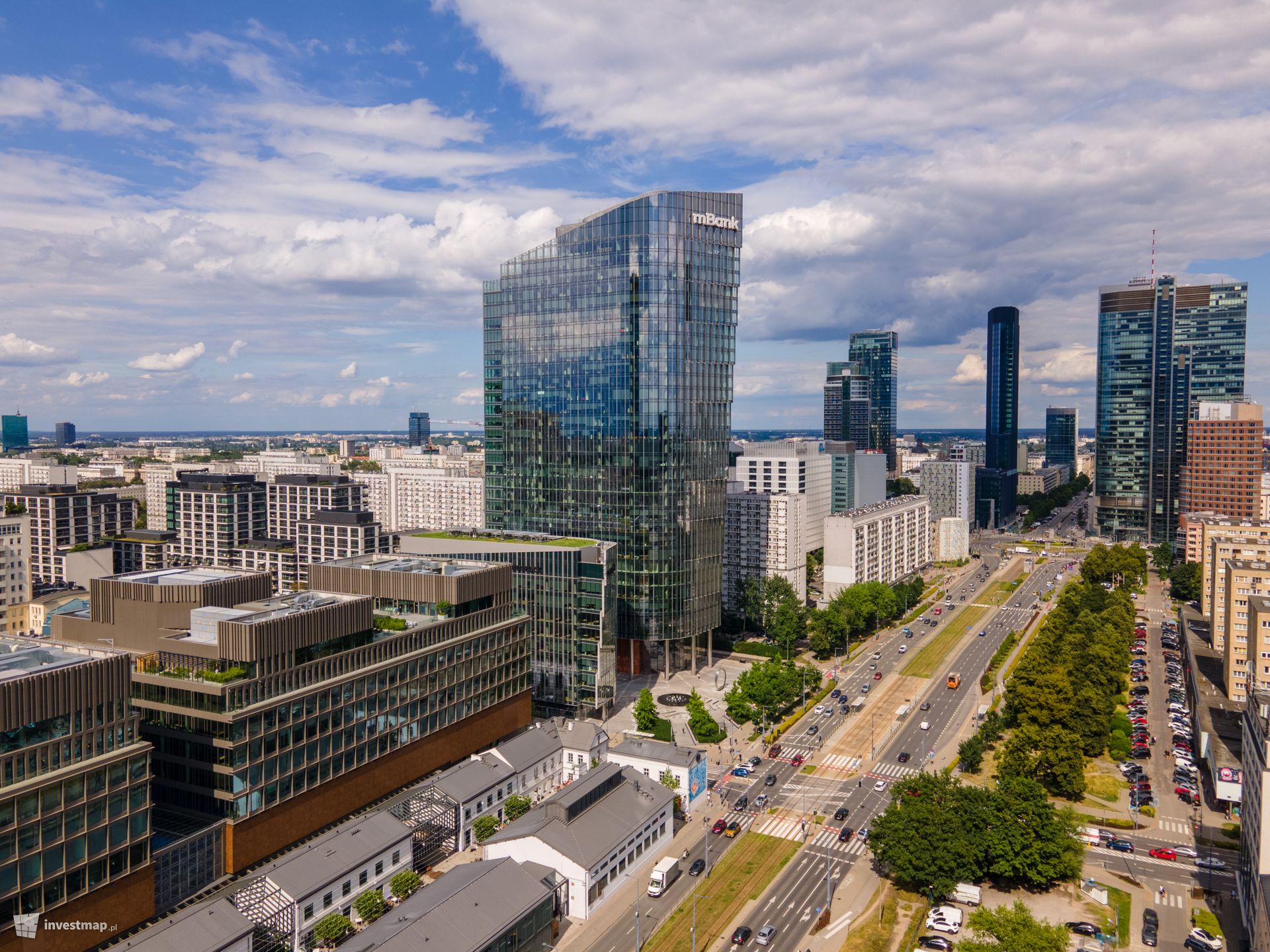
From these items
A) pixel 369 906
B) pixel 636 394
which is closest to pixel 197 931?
pixel 369 906

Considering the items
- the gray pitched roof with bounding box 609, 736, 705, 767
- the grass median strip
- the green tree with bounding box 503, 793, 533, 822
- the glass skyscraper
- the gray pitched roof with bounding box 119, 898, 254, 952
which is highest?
the glass skyscraper

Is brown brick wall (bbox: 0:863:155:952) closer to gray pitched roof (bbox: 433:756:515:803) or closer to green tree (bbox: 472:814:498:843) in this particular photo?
gray pitched roof (bbox: 433:756:515:803)

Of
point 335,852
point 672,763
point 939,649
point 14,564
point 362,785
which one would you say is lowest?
point 939,649

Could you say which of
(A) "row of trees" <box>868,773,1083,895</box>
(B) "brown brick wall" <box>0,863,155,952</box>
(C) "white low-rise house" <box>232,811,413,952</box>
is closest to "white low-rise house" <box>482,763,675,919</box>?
(C) "white low-rise house" <box>232,811,413,952</box>

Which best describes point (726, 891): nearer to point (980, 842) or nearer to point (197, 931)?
point (980, 842)

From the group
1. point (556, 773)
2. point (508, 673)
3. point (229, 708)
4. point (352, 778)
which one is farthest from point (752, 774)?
point (229, 708)

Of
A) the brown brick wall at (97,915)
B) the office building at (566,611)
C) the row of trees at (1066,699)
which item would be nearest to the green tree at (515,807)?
the office building at (566,611)

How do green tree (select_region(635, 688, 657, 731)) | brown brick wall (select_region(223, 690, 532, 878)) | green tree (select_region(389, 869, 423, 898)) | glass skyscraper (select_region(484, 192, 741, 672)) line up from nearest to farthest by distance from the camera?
brown brick wall (select_region(223, 690, 532, 878))
green tree (select_region(389, 869, 423, 898))
green tree (select_region(635, 688, 657, 731))
glass skyscraper (select_region(484, 192, 741, 672))
